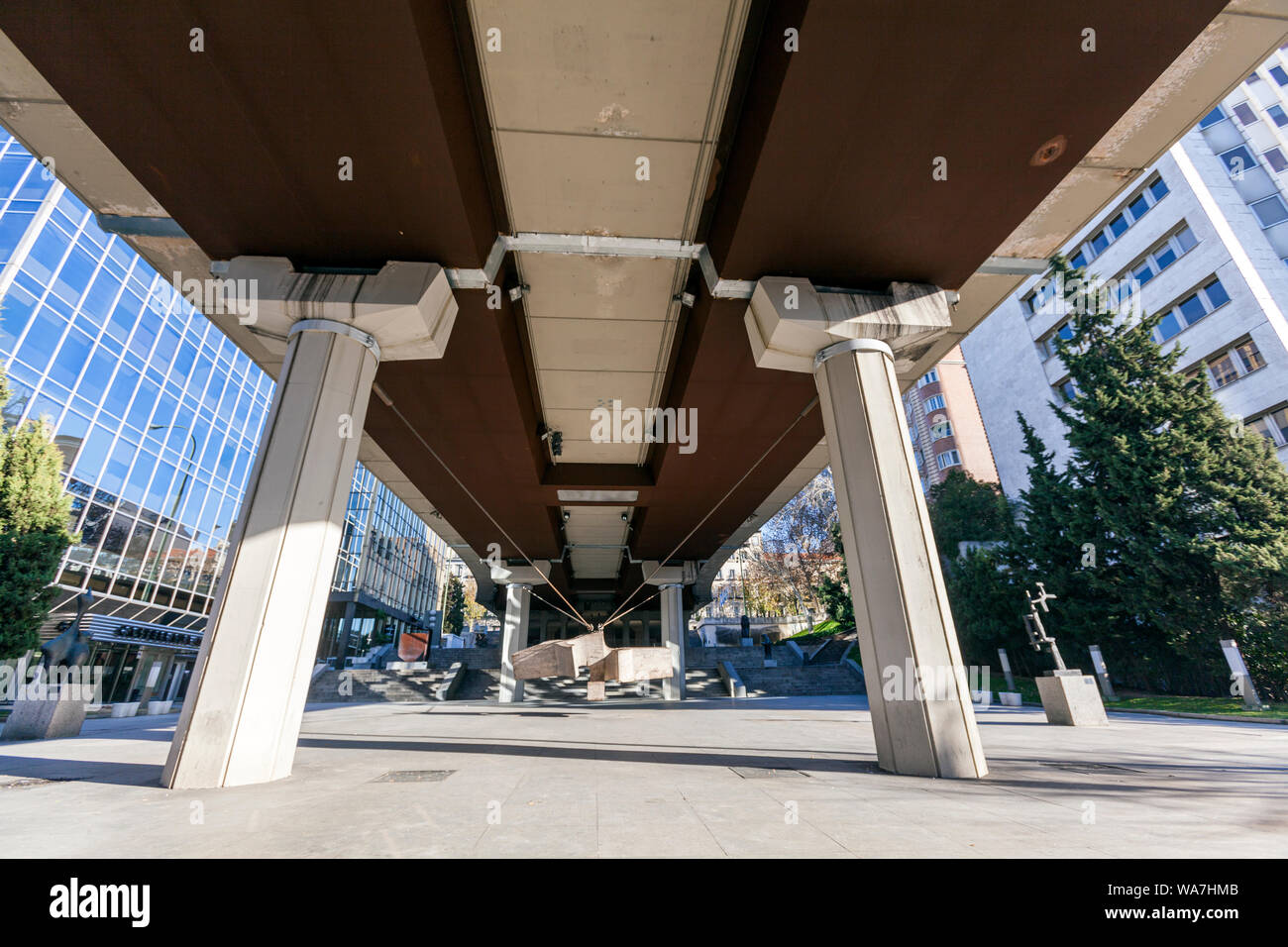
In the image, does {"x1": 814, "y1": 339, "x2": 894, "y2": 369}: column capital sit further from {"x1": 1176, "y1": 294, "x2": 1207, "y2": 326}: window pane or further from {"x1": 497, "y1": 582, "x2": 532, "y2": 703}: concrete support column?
{"x1": 1176, "y1": 294, "x2": 1207, "y2": 326}: window pane

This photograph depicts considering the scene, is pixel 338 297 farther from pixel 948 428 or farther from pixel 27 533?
pixel 948 428

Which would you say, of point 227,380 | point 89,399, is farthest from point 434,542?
point 89,399

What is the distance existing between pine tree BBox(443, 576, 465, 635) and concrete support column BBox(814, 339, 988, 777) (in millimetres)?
69364

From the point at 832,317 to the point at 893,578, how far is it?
360cm

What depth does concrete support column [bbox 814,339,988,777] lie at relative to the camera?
6109mm

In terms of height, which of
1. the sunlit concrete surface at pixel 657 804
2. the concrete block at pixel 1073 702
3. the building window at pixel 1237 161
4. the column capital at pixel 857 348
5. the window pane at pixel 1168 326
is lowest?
the sunlit concrete surface at pixel 657 804

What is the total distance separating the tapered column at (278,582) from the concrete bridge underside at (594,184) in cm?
3

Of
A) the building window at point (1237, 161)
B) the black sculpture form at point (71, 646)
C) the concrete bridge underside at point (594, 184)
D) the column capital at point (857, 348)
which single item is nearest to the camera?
the concrete bridge underside at point (594, 184)

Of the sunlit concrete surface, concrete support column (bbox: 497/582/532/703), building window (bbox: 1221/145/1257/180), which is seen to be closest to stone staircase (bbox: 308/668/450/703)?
concrete support column (bbox: 497/582/532/703)

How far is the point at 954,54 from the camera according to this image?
16.1 feet

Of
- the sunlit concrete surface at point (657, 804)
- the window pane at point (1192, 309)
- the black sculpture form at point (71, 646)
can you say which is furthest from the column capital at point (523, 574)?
the window pane at point (1192, 309)

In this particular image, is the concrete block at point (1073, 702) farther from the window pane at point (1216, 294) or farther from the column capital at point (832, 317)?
the window pane at point (1216, 294)

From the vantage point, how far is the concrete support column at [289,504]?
5664 mm

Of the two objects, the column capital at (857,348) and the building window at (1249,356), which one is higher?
the building window at (1249,356)
